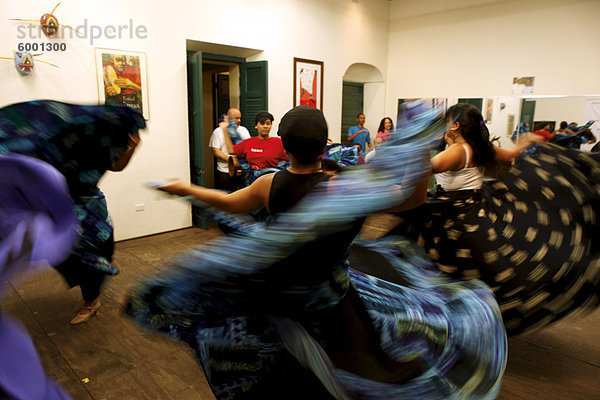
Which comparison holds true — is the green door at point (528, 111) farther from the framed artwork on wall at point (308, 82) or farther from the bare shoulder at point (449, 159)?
the bare shoulder at point (449, 159)

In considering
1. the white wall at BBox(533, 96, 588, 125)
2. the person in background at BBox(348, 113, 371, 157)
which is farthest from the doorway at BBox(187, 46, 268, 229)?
the white wall at BBox(533, 96, 588, 125)

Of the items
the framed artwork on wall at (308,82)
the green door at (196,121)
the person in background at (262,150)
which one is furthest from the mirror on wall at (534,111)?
the green door at (196,121)

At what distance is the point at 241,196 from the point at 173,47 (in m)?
3.94

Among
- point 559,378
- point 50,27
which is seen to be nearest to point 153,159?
point 50,27

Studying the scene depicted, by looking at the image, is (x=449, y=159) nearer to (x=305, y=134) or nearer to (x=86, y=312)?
(x=305, y=134)

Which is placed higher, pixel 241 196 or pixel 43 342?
pixel 241 196

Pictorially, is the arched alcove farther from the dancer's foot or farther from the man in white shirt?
the dancer's foot

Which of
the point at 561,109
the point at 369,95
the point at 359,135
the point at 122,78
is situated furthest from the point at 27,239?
the point at 369,95

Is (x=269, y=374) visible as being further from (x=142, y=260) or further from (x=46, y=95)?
(x=46, y=95)

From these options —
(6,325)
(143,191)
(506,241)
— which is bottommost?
(143,191)

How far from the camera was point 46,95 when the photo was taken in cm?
402

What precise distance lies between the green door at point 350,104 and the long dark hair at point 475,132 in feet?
18.9

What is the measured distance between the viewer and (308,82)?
6.75 m

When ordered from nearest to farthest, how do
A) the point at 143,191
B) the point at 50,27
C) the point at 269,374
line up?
the point at 269,374 → the point at 50,27 → the point at 143,191
